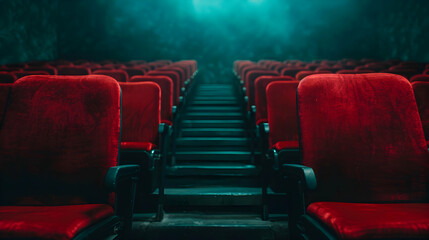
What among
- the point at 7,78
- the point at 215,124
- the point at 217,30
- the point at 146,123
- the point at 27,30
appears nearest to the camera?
the point at 146,123

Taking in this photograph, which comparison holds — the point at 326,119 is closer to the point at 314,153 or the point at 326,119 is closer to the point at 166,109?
the point at 314,153

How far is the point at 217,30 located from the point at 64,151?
4.39 m

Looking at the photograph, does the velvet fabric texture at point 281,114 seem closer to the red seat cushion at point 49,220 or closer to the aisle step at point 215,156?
the aisle step at point 215,156

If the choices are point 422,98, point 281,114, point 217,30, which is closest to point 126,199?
point 281,114

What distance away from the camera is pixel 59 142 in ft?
2.49

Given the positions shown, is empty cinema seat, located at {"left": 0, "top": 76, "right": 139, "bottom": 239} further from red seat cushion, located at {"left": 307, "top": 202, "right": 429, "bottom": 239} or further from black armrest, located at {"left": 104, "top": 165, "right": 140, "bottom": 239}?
red seat cushion, located at {"left": 307, "top": 202, "right": 429, "bottom": 239}

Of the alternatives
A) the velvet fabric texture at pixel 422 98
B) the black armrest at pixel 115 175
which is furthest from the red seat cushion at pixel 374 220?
the velvet fabric texture at pixel 422 98

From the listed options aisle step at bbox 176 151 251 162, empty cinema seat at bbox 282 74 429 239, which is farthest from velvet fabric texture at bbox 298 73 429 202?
aisle step at bbox 176 151 251 162

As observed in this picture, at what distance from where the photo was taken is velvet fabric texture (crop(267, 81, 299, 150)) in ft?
4.05

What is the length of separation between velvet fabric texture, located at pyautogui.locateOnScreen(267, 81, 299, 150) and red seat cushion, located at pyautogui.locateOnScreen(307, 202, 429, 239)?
0.54m

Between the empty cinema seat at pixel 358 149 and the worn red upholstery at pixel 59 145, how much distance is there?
397 mm

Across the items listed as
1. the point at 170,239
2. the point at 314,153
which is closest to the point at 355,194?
the point at 314,153

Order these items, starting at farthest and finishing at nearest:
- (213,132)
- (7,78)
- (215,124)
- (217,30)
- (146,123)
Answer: (217,30) < (215,124) < (213,132) < (7,78) < (146,123)

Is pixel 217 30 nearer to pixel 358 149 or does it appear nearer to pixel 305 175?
pixel 358 149
